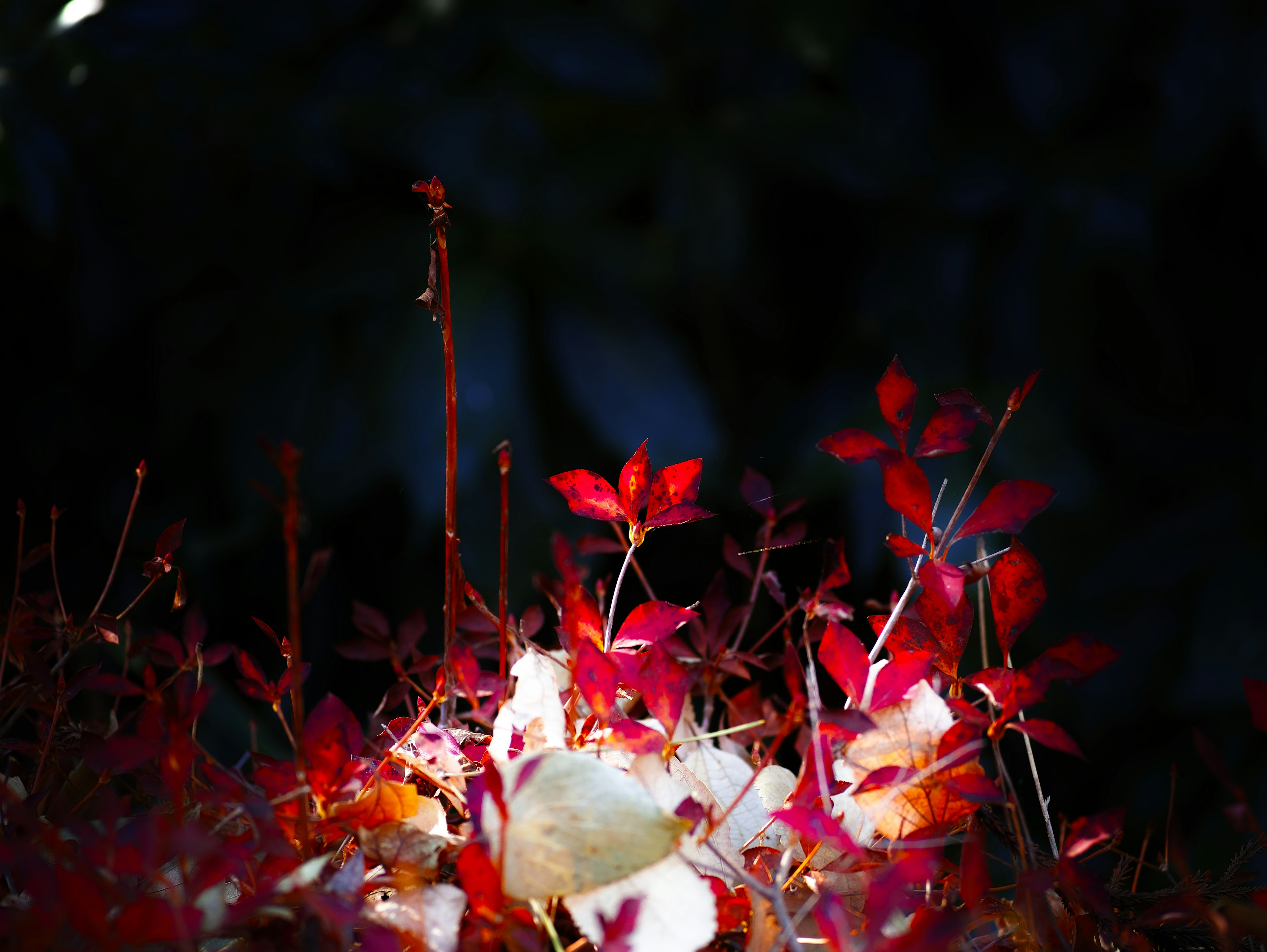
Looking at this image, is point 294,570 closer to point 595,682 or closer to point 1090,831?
point 595,682

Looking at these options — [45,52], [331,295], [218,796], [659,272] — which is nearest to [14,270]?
[45,52]

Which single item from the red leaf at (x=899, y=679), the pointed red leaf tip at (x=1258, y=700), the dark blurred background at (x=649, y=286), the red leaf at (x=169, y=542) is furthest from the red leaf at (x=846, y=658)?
the dark blurred background at (x=649, y=286)

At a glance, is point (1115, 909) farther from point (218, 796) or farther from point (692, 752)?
point (218, 796)

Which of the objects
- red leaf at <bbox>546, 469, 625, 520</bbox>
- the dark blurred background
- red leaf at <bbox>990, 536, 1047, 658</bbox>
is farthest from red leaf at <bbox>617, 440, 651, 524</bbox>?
the dark blurred background

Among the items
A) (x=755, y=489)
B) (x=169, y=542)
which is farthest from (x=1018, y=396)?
(x=169, y=542)

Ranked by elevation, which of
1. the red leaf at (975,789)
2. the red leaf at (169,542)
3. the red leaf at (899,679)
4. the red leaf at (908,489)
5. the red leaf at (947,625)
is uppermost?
the red leaf at (169,542)

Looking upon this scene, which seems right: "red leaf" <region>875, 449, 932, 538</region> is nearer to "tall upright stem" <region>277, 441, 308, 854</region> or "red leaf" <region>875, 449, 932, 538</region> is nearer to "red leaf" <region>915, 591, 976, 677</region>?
"red leaf" <region>915, 591, 976, 677</region>

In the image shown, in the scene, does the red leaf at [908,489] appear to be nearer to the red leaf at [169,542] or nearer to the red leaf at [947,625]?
the red leaf at [947,625]
